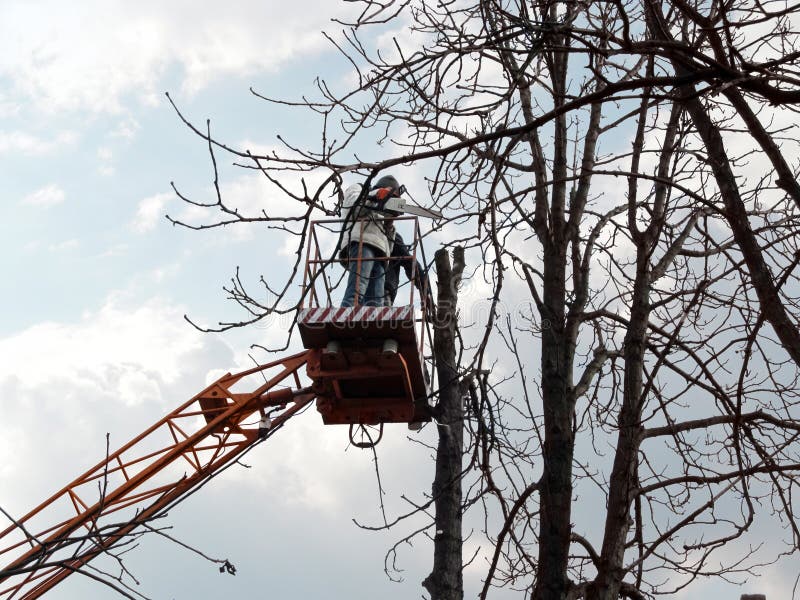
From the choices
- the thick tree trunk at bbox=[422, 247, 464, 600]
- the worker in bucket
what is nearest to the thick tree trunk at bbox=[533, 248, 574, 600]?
the thick tree trunk at bbox=[422, 247, 464, 600]

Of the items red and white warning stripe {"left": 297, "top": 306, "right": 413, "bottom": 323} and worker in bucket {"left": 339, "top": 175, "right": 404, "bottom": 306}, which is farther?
worker in bucket {"left": 339, "top": 175, "right": 404, "bottom": 306}

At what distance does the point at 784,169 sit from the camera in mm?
4227

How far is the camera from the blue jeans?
9.41 m

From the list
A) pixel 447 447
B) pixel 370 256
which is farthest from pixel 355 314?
pixel 447 447

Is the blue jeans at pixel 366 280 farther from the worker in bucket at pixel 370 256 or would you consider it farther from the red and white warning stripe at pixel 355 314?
the red and white warning stripe at pixel 355 314

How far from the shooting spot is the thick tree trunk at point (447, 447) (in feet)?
28.8

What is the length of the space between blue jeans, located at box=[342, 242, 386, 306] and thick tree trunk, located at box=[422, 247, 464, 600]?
0.64 meters

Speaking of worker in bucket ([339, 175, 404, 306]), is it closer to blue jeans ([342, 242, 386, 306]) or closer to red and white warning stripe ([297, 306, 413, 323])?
blue jeans ([342, 242, 386, 306])

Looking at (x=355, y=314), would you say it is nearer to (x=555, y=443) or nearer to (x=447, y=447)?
(x=447, y=447)

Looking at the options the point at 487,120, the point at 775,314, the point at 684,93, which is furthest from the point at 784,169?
the point at 487,120

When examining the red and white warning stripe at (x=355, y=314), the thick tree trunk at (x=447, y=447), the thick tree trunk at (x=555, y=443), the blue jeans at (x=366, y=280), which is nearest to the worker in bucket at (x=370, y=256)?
the blue jeans at (x=366, y=280)

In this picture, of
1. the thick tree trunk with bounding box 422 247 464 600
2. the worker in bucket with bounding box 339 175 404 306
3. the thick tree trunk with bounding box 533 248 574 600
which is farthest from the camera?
the worker in bucket with bounding box 339 175 404 306

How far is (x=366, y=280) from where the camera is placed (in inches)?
371

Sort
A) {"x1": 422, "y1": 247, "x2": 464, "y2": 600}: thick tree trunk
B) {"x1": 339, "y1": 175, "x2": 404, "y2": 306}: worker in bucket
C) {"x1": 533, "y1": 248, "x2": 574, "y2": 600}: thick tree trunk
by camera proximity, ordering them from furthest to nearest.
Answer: {"x1": 339, "y1": 175, "x2": 404, "y2": 306}: worker in bucket
{"x1": 422, "y1": 247, "x2": 464, "y2": 600}: thick tree trunk
{"x1": 533, "y1": 248, "x2": 574, "y2": 600}: thick tree trunk
